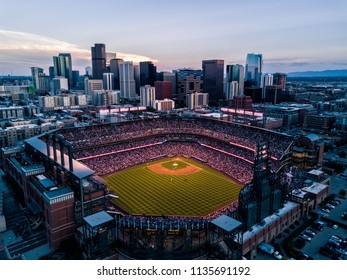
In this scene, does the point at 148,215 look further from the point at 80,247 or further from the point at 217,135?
the point at 217,135

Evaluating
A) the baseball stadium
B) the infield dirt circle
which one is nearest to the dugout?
the baseball stadium

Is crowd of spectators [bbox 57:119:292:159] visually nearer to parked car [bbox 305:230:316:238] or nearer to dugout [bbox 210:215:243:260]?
parked car [bbox 305:230:316:238]

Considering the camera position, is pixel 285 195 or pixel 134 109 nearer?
pixel 285 195

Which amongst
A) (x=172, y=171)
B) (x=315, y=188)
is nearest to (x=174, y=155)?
(x=172, y=171)

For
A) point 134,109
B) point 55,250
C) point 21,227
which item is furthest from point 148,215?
point 134,109

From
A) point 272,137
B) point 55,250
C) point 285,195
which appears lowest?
point 55,250

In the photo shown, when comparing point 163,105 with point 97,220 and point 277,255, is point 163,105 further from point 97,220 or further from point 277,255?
point 97,220
